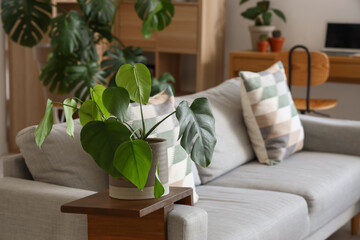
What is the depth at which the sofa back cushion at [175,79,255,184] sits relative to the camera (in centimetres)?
292

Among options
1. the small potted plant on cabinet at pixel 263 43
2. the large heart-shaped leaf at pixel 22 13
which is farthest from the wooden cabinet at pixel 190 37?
the large heart-shaped leaf at pixel 22 13

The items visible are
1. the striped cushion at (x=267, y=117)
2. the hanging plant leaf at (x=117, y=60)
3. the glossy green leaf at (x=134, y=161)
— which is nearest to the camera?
the glossy green leaf at (x=134, y=161)

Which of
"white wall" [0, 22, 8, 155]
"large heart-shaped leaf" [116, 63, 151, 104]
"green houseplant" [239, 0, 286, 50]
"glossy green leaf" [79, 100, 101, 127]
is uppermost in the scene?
"green houseplant" [239, 0, 286, 50]

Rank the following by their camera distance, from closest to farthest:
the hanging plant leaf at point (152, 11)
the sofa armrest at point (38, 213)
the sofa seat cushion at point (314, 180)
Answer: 1. the sofa armrest at point (38, 213)
2. the sofa seat cushion at point (314, 180)
3. the hanging plant leaf at point (152, 11)

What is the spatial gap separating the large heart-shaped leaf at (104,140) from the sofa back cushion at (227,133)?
103cm

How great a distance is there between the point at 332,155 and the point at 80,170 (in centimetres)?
159

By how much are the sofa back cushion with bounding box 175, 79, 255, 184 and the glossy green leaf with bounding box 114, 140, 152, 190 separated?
A: 3.54 feet

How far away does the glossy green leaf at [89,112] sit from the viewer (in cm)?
187

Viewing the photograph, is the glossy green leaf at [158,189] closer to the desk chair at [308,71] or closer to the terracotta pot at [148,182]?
the terracotta pot at [148,182]

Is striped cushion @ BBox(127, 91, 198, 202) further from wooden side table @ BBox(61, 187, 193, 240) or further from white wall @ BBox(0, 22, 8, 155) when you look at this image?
white wall @ BBox(0, 22, 8, 155)

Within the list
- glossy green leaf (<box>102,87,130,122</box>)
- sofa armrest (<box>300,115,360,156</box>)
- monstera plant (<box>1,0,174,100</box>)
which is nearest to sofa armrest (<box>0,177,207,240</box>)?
→ glossy green leaf (<box>102,87,130,122</box>)

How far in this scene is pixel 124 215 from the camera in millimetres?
1787

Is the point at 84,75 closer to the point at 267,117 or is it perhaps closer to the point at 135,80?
the point at 267,117

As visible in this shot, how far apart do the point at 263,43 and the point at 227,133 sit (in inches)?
89.1
